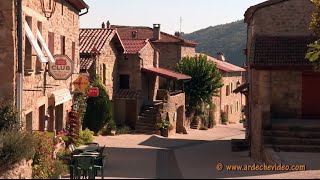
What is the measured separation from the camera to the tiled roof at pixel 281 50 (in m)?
18.8

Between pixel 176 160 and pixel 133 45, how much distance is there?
16.2 meters

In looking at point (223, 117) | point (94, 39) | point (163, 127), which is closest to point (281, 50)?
point (163, 127)

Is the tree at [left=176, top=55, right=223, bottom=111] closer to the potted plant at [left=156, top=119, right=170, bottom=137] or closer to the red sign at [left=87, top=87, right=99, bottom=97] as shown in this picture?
the potted plant at [left=156, top=119, right=170, bottom=137]

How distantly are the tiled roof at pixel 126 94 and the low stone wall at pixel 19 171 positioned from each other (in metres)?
19.0

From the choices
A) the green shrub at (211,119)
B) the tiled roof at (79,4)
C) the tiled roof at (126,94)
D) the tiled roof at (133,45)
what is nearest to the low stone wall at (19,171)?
the tiled roof at (79,4)

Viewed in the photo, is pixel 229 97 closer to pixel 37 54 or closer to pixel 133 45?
pixel 133 45

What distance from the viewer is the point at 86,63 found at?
26.6m

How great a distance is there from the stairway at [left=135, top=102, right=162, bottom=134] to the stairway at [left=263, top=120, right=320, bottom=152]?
495 inches

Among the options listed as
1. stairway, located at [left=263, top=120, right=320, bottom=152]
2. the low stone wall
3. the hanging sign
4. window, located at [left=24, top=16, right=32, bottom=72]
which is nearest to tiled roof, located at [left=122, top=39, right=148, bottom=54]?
stairway, located at [left=263, top=120, right=320, bottom=152]

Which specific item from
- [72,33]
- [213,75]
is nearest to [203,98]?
[213,75]

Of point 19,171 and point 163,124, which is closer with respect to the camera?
point 19,171

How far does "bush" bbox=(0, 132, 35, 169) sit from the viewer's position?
35.1 feet

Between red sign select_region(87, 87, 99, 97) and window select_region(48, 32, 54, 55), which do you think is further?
red sign select_region(87, 87, 99, 97)

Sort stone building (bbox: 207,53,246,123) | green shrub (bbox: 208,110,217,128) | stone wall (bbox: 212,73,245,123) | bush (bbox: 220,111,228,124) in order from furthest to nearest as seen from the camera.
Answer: bush (bbox: 220,111,228,124) < stone building (bbox: 207,53,246,123) < stone wall (bbox: 212,73,245,123) < green shrub (bbox: 208,110,217,128)
